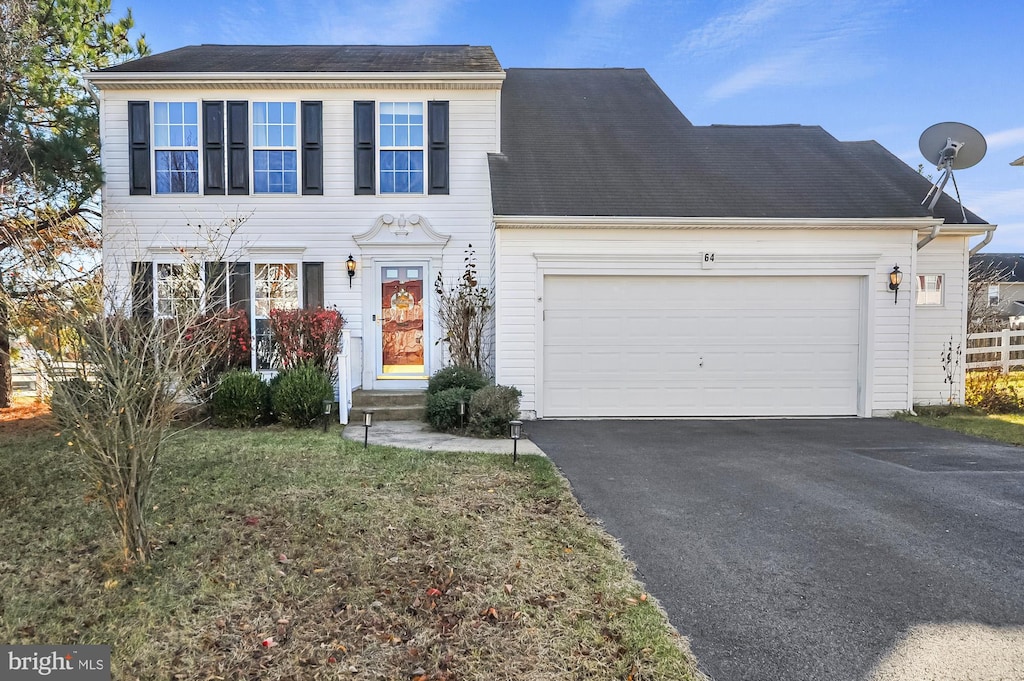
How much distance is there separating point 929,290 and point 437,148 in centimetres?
910

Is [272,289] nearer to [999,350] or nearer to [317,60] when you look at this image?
[317,60]

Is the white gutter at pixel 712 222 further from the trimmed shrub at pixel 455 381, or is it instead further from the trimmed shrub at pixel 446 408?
the trimmed shrub at pixel 446 408

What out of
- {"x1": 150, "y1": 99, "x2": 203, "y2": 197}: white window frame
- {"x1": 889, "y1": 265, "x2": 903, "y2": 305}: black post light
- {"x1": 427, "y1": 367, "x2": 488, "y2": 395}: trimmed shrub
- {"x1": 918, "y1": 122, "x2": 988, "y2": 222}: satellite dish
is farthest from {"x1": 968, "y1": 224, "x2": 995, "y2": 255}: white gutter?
{"x1": 150, "y1": 99, "x2": 203, "y2": 197}: white window frame

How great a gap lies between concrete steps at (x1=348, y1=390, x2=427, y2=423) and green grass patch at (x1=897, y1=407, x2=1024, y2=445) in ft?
25.3

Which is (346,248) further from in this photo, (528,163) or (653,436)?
(653,436)

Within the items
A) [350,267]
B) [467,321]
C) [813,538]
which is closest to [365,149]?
[350,267]

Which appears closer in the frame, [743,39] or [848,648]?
[848,648]

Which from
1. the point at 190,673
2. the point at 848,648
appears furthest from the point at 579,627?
the point at 190,673

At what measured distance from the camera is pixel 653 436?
725cm

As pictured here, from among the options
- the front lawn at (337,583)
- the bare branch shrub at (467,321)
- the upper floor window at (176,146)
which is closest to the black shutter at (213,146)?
the upper floor window at (176,146)

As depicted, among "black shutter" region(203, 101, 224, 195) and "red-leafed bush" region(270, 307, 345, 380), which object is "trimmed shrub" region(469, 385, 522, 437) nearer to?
"red-leafed bush" region(270, 307, 345, 380)

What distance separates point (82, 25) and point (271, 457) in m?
9.86

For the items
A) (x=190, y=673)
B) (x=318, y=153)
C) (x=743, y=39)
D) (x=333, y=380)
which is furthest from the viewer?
(x=743, y=39)

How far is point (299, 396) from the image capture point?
7.22m
